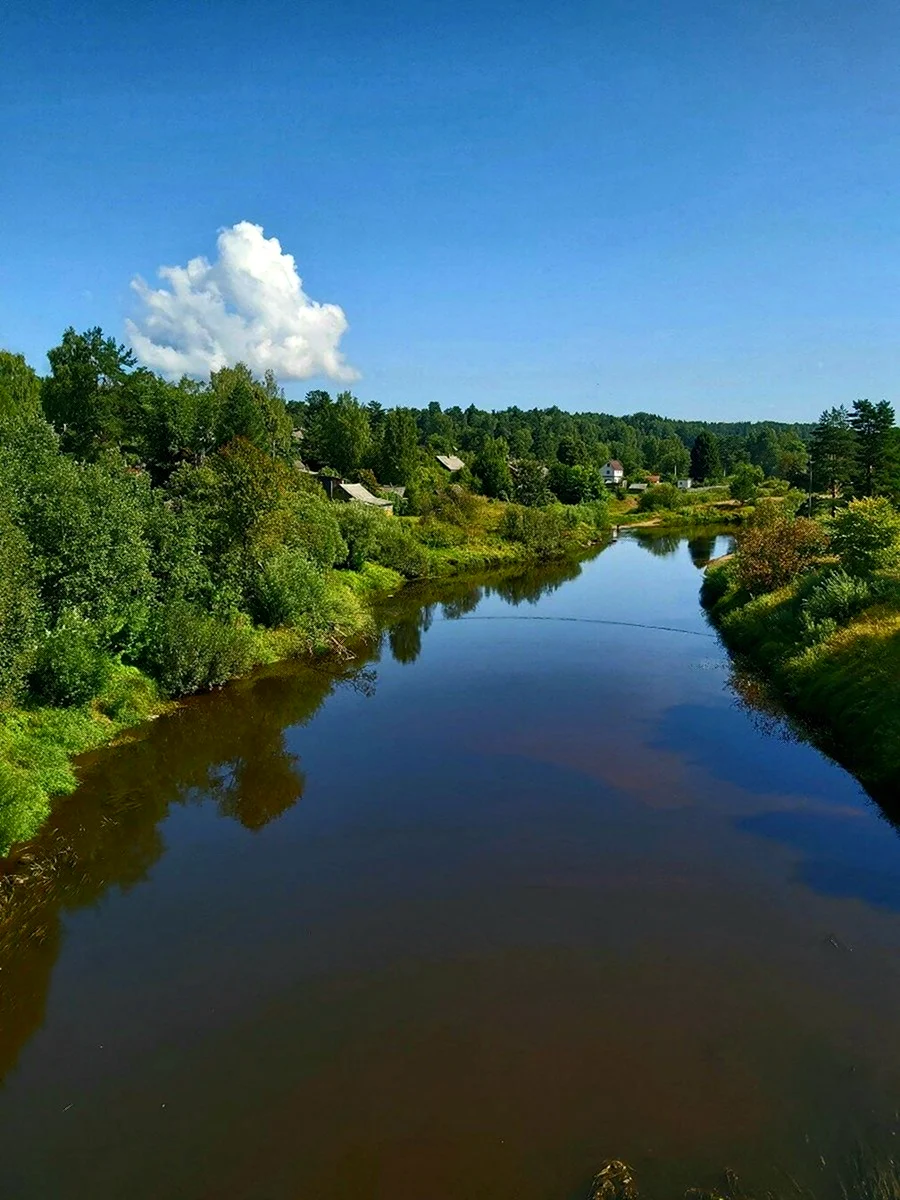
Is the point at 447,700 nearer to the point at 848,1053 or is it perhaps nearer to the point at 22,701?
the point at 22,701

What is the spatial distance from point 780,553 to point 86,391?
1555 inches

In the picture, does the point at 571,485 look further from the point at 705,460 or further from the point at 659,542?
the point at 705,460

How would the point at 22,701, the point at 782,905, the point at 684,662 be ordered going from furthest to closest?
the point at 684,662
the point at 22,701
the point at 782,905

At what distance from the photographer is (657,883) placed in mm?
14117

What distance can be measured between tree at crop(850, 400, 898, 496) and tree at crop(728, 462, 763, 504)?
29547mm

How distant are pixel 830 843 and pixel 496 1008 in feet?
27.1

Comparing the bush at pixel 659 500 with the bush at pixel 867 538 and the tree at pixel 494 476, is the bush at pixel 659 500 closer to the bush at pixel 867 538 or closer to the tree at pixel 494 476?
the tree at pixel 494 476

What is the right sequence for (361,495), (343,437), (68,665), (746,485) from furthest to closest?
(746,485), (343,437), (361,495), (68,665)

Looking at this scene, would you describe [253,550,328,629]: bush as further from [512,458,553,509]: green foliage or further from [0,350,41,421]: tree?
[512,458,553,509]: green foliage

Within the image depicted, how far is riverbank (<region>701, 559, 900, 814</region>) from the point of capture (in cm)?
1845

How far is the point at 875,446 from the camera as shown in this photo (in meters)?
60.9

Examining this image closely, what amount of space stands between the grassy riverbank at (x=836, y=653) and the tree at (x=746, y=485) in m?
65.7

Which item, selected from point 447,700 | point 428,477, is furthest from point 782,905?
point 428,477

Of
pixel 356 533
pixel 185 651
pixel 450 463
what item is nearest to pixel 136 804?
pixel 185 651
